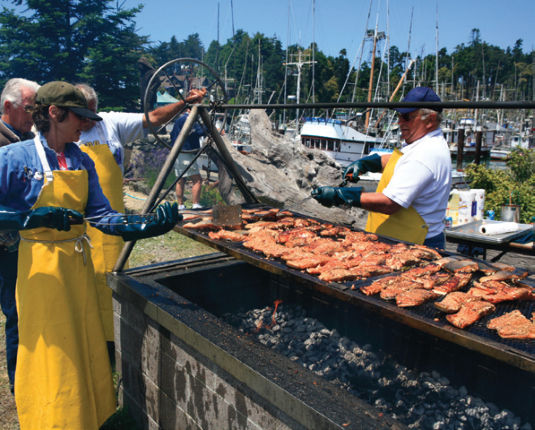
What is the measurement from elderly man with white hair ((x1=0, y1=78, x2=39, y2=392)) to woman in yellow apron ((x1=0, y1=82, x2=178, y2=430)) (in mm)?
824

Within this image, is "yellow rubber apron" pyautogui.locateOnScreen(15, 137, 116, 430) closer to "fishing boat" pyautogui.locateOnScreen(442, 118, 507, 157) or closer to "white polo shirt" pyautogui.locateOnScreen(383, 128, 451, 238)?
"white polo shirt" pyautogui.locateOnScreen(383, 128, 451, 238)

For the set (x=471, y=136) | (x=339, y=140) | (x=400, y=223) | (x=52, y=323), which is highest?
(x=471, y=136)

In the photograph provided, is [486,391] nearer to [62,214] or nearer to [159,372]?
[159,372]

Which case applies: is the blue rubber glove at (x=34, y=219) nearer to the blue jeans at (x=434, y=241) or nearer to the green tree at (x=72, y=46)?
the blue jeans at (x=434, y=241)

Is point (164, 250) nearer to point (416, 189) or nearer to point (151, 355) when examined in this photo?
point (151, 355)

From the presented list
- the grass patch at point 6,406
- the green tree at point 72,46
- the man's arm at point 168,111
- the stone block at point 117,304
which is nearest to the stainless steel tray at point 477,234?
the man's arm at point 168,111

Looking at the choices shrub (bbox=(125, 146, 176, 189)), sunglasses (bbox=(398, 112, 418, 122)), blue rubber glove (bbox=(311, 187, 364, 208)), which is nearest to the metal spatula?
blue rubber glove (bbox=(311, 187, 364, 208))

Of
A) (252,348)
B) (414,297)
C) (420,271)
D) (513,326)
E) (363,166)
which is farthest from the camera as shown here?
(363,166)

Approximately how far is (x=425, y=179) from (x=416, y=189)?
0.32 ft

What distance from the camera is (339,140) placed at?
25188mm

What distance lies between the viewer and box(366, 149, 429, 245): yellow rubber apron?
3.11m

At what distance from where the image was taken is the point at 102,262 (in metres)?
3.69

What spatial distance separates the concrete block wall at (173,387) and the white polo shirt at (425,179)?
1.76 m

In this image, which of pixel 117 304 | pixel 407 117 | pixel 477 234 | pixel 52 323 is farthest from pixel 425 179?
pixel 52 323
